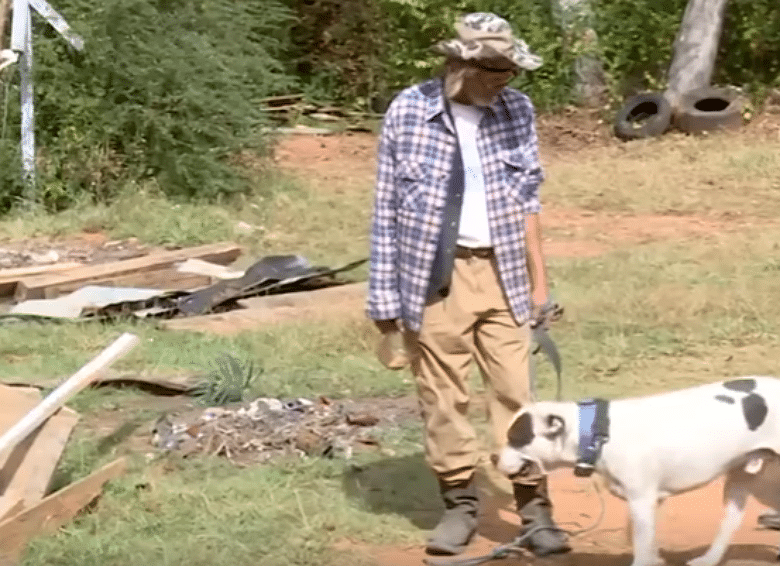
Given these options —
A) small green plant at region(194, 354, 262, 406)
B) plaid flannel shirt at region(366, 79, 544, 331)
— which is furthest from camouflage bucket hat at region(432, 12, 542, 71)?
small green plant at region(194, 354, 262, 406)

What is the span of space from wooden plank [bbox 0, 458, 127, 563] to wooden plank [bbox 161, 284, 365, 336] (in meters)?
3.36

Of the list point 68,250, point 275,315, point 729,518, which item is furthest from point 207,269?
point 729,518

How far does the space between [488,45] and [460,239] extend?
690 millimetres

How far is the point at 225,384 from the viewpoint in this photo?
25.1ft

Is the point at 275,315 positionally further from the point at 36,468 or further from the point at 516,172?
the point at 516,172

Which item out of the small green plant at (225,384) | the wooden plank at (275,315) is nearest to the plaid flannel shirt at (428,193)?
the small green plant at (225,384)

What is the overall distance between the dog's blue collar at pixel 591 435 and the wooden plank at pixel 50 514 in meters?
2.02

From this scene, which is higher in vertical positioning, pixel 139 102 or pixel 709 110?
pixel 139 102

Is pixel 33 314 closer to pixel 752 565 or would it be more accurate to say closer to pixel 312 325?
pixel 312 325

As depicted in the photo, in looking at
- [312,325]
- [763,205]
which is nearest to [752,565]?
[312,325]

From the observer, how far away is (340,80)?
2223 centimetres

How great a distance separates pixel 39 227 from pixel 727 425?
9.62 meters

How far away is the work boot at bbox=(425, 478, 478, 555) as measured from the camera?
18.1ft

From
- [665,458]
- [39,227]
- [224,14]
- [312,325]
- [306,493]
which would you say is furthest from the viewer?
[224,14]
